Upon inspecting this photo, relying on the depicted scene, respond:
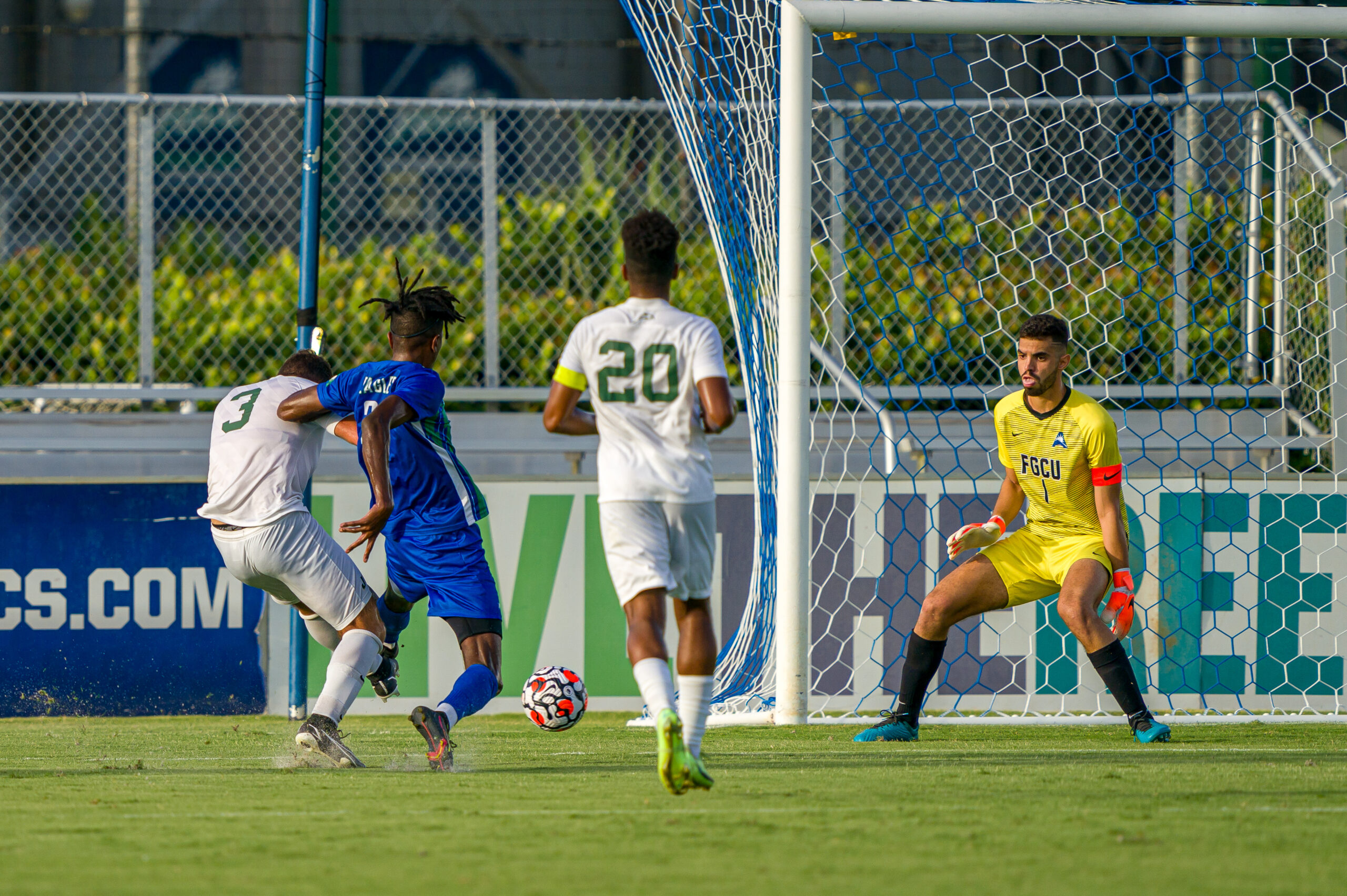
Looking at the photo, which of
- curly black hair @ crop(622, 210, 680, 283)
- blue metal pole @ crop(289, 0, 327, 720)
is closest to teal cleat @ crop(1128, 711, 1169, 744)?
curly black hair @ crop(622, 210, 680, 283)

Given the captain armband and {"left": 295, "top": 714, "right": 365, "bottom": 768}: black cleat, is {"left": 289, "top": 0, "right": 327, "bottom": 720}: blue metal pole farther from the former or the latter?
the captain armband

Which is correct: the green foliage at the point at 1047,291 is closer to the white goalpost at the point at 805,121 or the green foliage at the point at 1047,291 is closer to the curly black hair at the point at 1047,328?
the white goalpost at the point at 805,121

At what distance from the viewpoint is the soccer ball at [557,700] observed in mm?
5410

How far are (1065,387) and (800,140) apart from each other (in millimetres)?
1550

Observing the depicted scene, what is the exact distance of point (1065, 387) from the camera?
20.2 feet

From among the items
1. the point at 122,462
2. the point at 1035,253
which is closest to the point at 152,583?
the point at 122,462

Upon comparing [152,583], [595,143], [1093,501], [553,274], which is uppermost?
[595,143]

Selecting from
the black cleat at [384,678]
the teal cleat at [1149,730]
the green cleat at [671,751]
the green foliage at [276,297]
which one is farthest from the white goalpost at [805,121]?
the green foliage at [276,297]

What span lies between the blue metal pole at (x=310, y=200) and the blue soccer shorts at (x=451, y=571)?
1597 mm

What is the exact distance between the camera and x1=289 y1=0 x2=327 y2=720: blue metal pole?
707cm

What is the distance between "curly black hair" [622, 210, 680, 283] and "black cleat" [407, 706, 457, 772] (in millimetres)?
1678

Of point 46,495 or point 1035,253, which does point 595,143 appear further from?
point 46,495

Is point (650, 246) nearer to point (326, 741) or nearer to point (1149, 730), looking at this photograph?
point (326, 741)

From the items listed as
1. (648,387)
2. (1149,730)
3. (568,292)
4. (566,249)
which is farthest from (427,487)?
(566,249)
